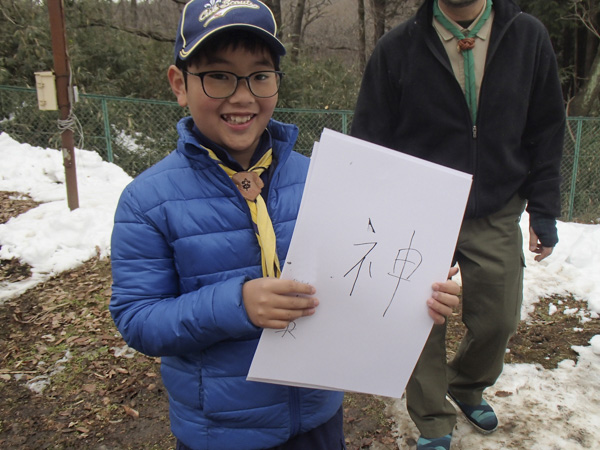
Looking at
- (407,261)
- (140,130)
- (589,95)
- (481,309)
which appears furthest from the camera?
(589,95)

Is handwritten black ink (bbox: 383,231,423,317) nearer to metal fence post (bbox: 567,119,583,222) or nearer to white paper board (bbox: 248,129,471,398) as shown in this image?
white paper board (bbox: 248,129,471,398)

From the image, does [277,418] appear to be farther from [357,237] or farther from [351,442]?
[351,442]

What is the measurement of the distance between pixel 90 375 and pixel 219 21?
265cm

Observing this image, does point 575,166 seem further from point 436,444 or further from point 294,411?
point 294,411

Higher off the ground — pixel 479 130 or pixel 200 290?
pixel 479 130

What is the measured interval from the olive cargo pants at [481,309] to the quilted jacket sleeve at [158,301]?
1.32 m

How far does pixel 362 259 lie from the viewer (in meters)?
1.15

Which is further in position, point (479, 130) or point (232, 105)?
point (479, 130)

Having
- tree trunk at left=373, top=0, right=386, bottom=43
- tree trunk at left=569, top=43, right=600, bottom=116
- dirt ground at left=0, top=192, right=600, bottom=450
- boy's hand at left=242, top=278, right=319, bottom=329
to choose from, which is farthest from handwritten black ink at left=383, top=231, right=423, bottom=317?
tree trunk at left=373, top=0, right=386, bottom=43

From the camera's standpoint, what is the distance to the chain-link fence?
7.66 metres

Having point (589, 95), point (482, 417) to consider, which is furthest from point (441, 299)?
point (589, 95)

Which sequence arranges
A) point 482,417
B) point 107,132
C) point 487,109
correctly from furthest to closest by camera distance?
point 107,132
point 482,417
point 487,109

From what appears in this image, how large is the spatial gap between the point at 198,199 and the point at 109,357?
242cm

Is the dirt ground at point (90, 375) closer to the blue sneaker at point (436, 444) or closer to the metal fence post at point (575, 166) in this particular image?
the blue sneaker at point (436, 444)
